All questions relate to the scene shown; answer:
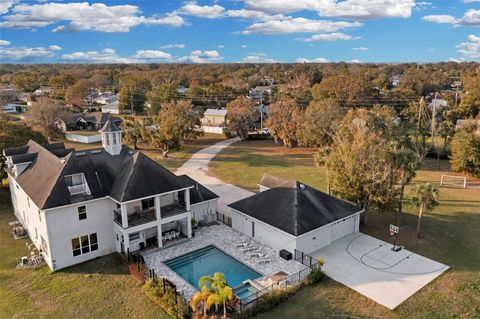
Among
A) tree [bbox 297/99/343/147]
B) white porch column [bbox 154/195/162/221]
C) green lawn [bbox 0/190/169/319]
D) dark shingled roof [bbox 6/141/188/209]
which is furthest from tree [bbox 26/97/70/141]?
white porch column [bbox 154/195/162/221]

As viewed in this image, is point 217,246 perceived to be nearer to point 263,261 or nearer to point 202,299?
point 263,261

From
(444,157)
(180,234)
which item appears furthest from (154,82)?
(180,234)

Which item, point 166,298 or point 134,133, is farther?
point 134,133

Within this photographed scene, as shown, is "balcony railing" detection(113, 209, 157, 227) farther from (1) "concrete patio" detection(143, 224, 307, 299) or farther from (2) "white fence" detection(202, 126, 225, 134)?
(2) "white fence" detection(202, 126, 225, 134)

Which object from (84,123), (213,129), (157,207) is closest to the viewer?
(157,207)

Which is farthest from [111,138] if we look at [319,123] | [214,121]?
[214,121]

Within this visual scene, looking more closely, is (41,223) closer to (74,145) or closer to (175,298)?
(175,298)

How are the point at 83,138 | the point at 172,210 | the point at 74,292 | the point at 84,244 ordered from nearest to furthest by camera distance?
the point at 74,292, the point at 84,244, the point at 172,210, the point at 83,138
